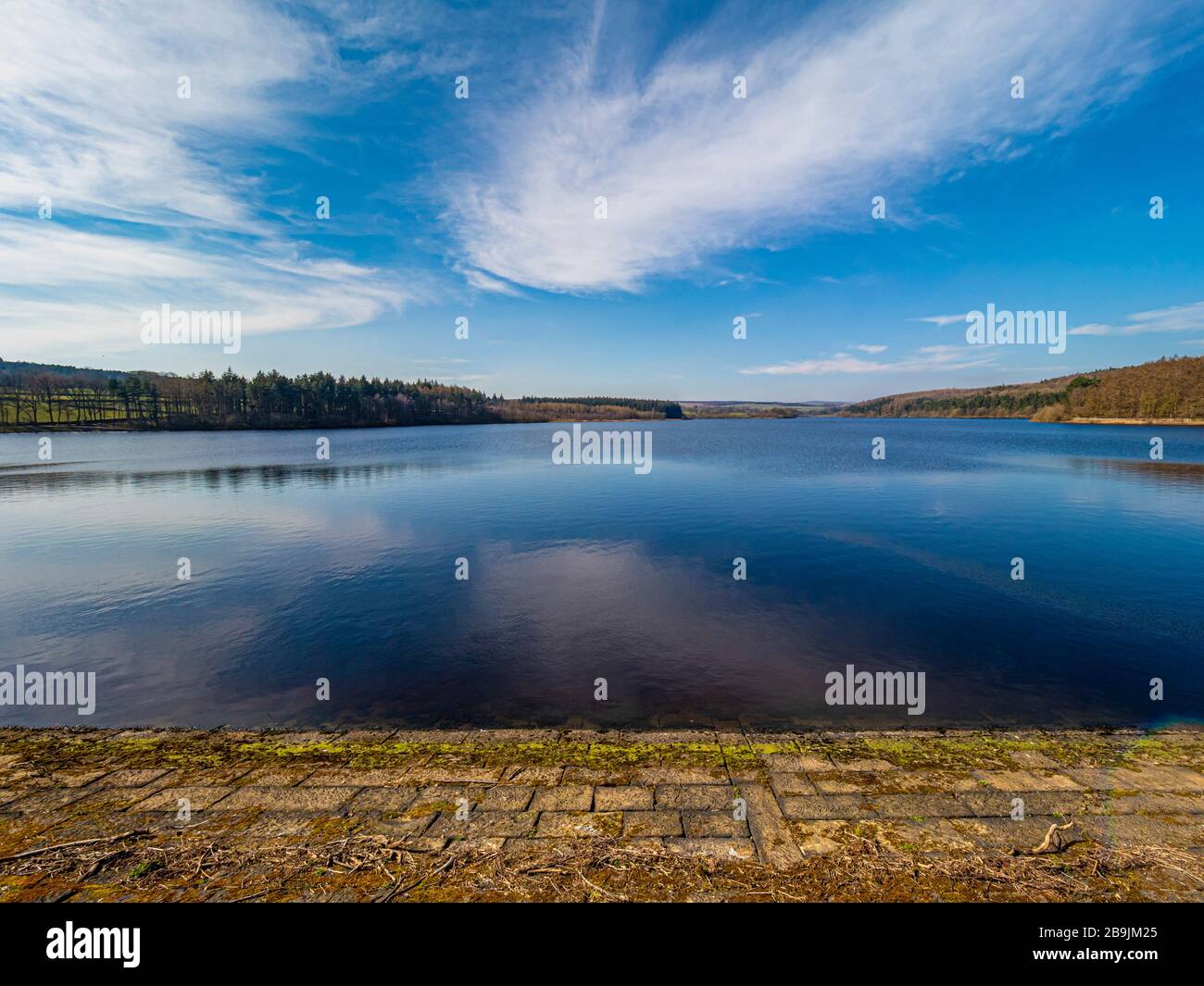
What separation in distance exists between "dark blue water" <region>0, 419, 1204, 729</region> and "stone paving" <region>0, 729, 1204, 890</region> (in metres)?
2.20

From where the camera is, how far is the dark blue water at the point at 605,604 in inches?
444

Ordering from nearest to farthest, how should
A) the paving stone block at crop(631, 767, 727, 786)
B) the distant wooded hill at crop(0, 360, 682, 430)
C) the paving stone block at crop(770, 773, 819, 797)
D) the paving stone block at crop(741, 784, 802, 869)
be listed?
1. the paving stone block at crop(741, 784, 802, 869)
2. the paving stone block at crop(770, 773, 819, 797)
3. the paving stone block at crop(631, 767, 727, 786)
4. the distant wooded hill at crop(0, 360, 682, 430)

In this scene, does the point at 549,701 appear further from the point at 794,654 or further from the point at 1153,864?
the point at 1153,864

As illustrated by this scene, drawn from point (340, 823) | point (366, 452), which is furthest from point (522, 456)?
point (340, 823)

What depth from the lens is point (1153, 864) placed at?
16.5ft

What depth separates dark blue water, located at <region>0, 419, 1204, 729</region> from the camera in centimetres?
1128

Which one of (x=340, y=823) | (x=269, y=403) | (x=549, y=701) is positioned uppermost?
(x=269, y=403)

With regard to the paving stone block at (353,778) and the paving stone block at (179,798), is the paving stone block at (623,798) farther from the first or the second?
the paving stone block at (179,798)

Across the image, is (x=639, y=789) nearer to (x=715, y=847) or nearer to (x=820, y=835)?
(x=715, y=847)

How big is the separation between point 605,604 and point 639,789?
10.2 metres

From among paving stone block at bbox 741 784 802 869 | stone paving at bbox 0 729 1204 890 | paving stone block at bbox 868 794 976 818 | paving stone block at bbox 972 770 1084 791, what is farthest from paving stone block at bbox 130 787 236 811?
paving stone block at bbox 972 770 1084 791

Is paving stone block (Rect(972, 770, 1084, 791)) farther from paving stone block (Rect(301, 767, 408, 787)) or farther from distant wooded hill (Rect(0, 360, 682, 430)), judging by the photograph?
distant wooded hill (Rect(0, 360, 682, 430))

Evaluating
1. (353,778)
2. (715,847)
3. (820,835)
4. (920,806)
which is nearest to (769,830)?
(820,835)

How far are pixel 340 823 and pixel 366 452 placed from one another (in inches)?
2815
